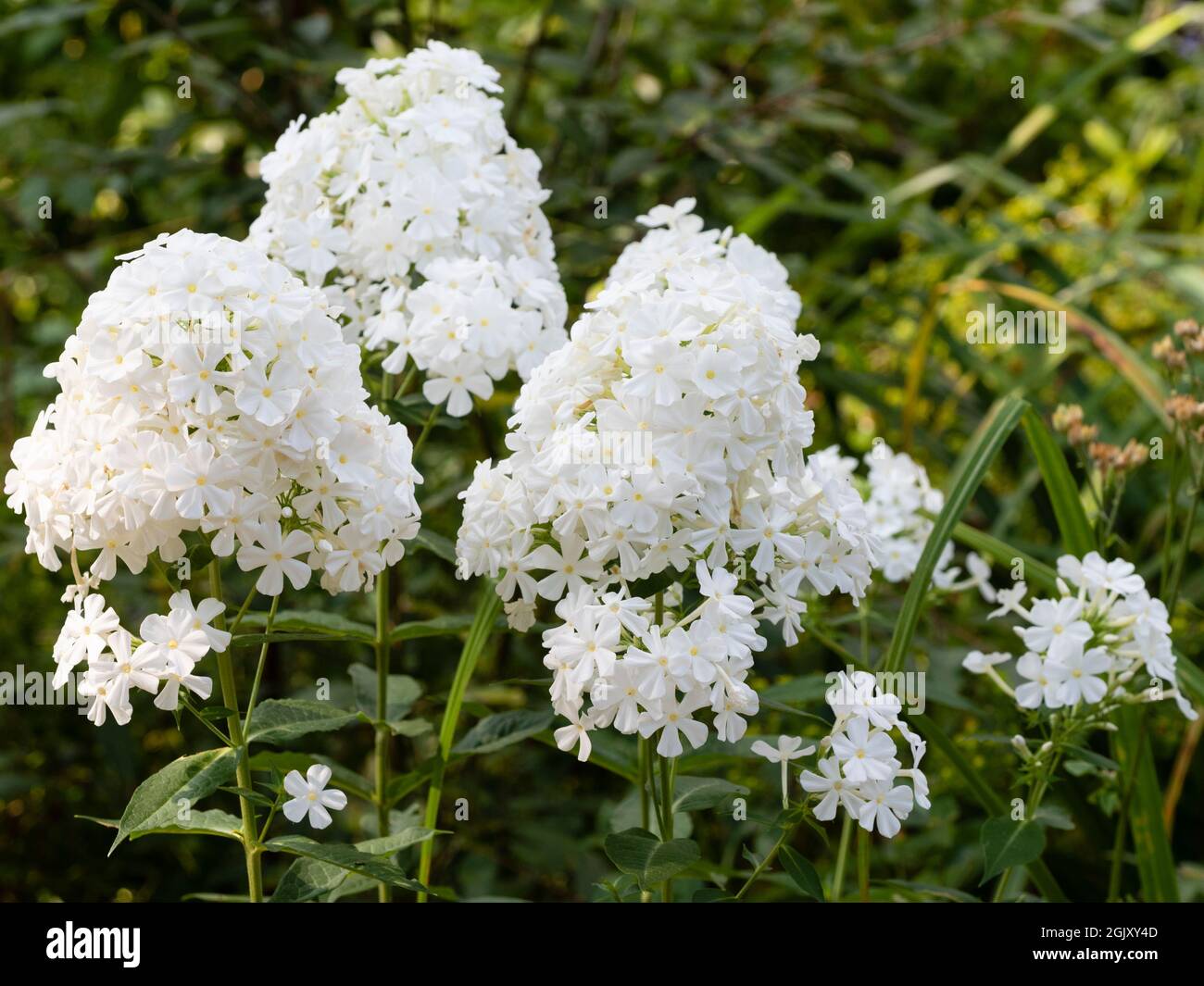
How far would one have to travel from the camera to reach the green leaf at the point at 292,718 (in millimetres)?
1307

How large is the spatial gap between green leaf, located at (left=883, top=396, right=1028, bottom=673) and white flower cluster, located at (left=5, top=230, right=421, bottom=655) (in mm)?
626

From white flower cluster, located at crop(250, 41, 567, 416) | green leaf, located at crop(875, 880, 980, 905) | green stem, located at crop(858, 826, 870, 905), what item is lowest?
green leaf, located at crop(875, 880, 980, 905)

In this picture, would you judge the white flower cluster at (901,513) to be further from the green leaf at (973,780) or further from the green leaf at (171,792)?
the green leaf at (171,792)

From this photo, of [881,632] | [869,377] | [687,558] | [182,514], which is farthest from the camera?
[869,377]

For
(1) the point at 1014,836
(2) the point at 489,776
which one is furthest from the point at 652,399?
(2) the point at 489,776

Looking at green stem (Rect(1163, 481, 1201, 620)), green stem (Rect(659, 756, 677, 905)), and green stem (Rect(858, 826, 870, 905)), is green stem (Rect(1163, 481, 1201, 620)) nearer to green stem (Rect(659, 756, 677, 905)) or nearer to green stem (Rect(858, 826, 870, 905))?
green stem (Rect(858, 826, 870, 905))

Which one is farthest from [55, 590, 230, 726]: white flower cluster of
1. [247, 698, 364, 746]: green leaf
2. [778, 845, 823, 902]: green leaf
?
[778, 845, 823, 902]: green leaf

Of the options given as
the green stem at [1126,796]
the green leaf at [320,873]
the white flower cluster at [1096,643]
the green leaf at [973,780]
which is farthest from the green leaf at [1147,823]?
the green leaf at [320,873]

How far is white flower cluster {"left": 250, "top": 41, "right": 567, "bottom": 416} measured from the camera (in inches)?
58.6

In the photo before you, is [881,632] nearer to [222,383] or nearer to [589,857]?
[589,857]

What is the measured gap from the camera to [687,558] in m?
1.23

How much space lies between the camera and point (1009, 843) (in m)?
1.42

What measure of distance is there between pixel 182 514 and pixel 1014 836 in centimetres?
95

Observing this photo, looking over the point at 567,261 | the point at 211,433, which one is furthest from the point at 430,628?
the point at 567,261
